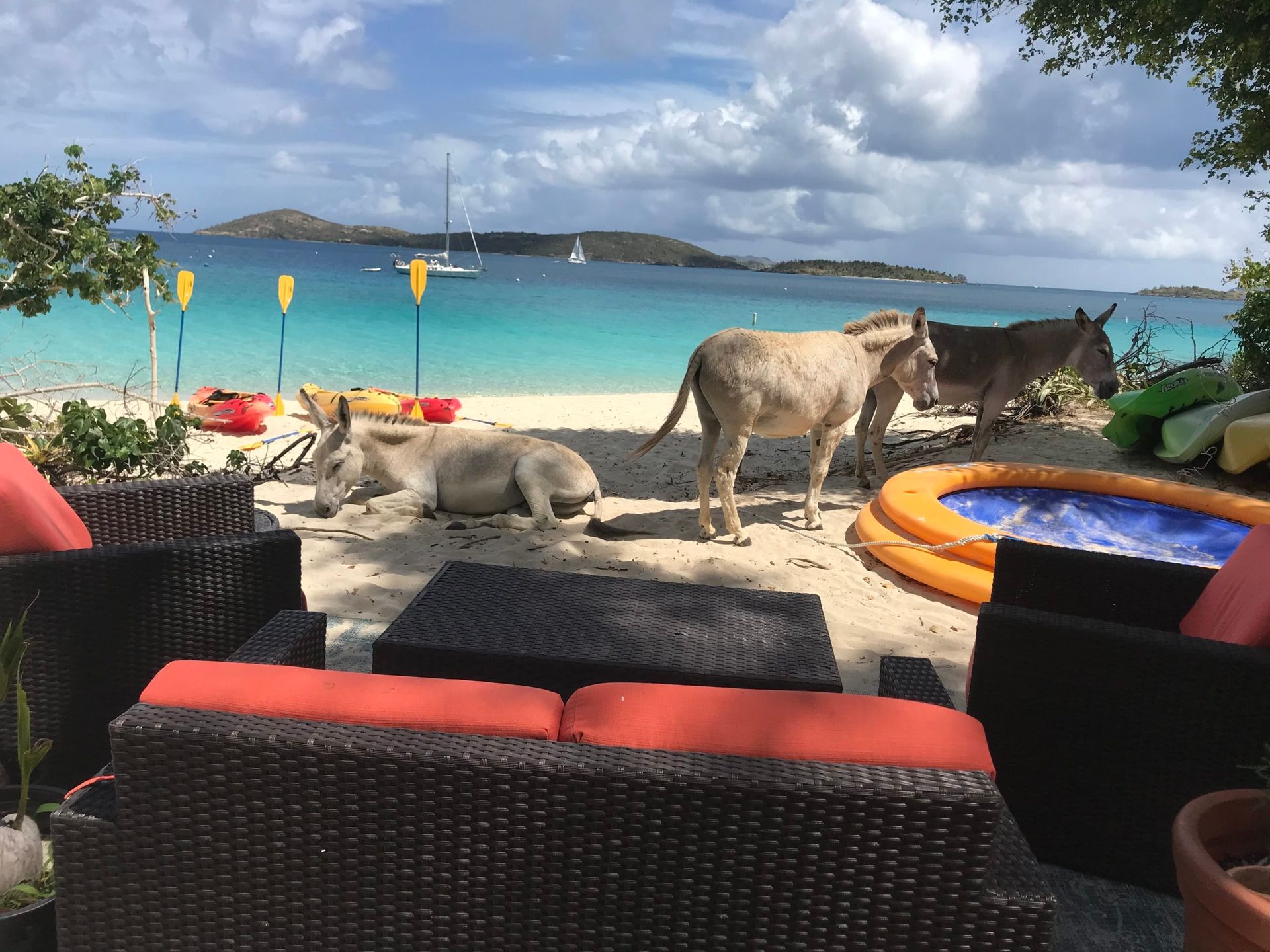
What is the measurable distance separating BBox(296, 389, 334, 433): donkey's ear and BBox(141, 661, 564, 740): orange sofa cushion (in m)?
4.93

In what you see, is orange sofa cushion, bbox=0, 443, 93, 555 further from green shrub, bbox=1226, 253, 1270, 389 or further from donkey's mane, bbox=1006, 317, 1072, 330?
green shrub, bbox=1226, 253, 1270, 389

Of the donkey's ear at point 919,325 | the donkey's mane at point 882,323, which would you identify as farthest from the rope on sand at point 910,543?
the donkey's ear at point 919,325

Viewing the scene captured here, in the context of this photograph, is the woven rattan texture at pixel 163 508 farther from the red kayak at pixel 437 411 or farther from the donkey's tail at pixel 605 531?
the red kayak at pixel 437 411

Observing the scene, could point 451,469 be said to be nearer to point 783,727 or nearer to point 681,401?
point 681,401

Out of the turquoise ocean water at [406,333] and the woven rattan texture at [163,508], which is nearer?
the woven rattan texture at [163,508]

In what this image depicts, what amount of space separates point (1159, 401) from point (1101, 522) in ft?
9.72

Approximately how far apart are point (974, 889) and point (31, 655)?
9.34 feet

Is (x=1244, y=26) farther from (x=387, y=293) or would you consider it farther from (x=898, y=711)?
(x=387, y=293)

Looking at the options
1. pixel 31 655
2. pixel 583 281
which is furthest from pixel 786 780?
pixel 583 281

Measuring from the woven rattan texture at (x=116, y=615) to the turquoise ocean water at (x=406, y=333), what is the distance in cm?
520

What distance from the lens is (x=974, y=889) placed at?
1732 millimetres

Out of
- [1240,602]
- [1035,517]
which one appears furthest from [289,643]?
Result: [1035,517]

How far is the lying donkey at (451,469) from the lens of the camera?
21.9 feet

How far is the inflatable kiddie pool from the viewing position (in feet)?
18.8
